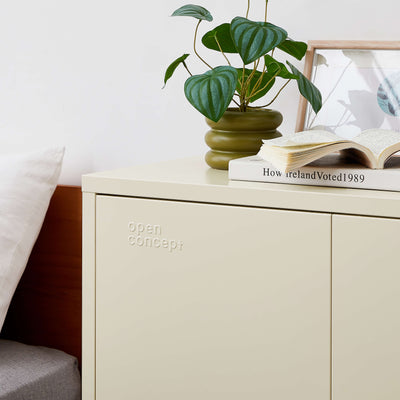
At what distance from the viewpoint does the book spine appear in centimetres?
88

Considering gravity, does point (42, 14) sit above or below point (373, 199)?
above

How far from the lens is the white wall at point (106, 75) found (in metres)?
1.39

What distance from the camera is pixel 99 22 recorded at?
59.7 inches

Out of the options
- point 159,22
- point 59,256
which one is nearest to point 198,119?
point 159,22

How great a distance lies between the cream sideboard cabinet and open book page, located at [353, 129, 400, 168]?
0.06m

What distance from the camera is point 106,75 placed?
1.52 m

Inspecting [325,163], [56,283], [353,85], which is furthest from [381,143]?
[56,283]

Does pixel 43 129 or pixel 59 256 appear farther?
pixel 43 129

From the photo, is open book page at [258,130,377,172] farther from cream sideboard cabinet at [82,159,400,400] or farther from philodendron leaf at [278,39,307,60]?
philodendron leaf at [278,39,307,60]

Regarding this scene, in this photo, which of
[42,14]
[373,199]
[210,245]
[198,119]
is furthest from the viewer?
[42,14]

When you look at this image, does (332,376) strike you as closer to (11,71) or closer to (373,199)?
(373,199)

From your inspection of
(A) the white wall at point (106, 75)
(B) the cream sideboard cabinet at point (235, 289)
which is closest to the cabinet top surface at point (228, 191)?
(B) the cream sideboard cabinet at point (235, 289)

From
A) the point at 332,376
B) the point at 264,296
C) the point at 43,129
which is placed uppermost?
the point at 43,129

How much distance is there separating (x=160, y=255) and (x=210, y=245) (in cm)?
9
